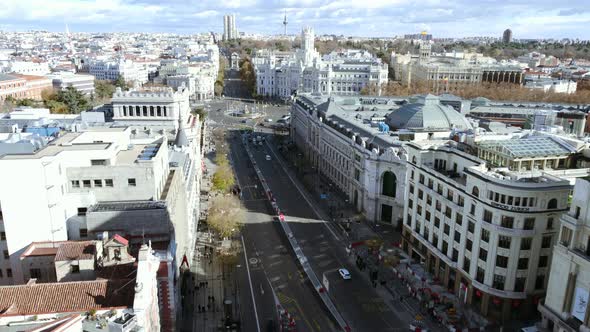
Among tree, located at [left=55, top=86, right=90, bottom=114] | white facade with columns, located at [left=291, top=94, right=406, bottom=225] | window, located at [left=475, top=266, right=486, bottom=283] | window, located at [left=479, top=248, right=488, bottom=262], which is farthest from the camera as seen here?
tree, located at [left=55, top=86, right=90, bottom=114]

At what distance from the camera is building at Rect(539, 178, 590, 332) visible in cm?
4694

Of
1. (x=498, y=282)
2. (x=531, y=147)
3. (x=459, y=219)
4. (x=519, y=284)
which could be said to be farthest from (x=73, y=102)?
(x=519, y=284)

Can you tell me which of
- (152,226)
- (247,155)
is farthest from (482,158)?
(247,155)

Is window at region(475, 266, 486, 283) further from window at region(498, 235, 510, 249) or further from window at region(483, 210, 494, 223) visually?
window at region(483, 210, 494, 223)

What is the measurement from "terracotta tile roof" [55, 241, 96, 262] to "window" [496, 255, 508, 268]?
4338 centimetres

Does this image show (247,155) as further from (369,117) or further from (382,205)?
(382,205)

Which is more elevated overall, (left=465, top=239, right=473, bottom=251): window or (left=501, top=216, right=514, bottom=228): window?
(left=501, top=216, right=514, bottom=228): window

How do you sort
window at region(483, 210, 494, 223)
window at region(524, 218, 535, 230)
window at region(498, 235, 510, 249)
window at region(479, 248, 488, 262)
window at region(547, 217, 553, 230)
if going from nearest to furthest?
window at region(524, 218, 535, 230) < window at region(547, 217, 553, 230) < window at region(498, 235, 510, 249) < window at region(483, 210, 494, 223) < window at region(479, 248, 488, 262)

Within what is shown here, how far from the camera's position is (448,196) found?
63.9m

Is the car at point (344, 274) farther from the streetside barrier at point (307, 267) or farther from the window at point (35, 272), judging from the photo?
the window at point (35, 272)

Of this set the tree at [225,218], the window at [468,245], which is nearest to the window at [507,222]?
the window at [468,245]

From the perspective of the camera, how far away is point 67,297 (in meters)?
38.7

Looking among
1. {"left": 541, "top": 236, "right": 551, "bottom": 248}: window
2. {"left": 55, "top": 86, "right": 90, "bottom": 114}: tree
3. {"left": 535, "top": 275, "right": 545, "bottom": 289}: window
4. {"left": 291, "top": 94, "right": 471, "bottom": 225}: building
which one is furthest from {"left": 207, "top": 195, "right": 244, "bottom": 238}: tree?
{"left": 55, "top": 86, "right": 90, "bottom": 114}: tree

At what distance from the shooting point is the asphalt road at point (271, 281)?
58.4 meters
